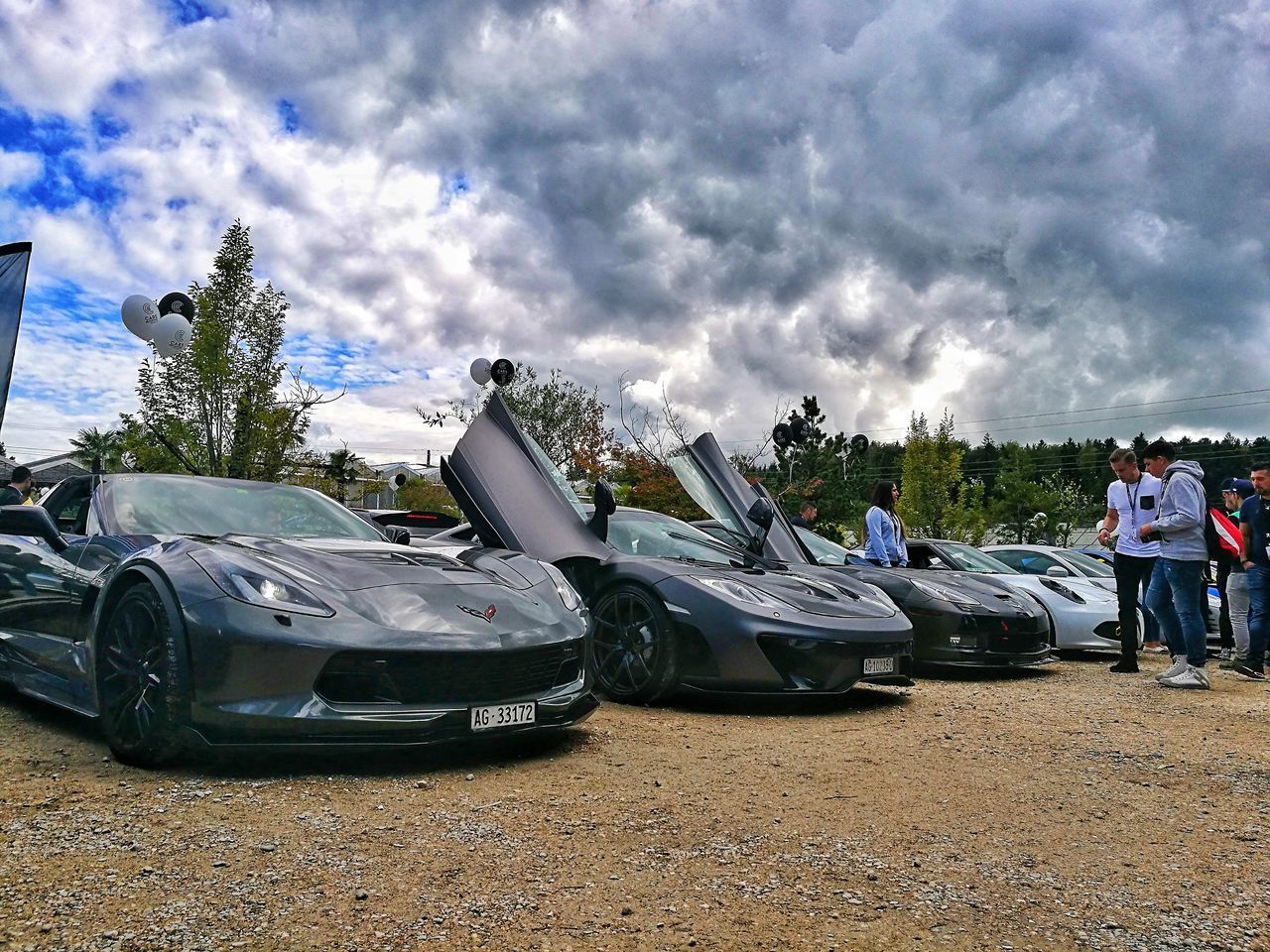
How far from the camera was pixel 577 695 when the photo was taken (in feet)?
14.0

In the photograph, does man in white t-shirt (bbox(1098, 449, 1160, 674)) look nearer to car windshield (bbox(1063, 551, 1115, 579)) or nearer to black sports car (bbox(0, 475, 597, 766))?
car windshield (bbox(1063, 551, 1115, 579))

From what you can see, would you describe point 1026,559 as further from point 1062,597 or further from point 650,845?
point 650,845

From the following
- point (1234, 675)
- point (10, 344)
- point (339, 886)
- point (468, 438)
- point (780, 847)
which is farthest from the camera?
point (1234, 675)

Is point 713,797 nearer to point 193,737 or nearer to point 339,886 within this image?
point 339,886

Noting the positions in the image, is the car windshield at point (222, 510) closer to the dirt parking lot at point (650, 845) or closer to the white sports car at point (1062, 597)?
→ the dirt parking lot at point (650, 845)

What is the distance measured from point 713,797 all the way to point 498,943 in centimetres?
142

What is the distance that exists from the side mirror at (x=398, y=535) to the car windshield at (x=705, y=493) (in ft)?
6.21

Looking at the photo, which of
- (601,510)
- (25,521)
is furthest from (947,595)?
(25,521)

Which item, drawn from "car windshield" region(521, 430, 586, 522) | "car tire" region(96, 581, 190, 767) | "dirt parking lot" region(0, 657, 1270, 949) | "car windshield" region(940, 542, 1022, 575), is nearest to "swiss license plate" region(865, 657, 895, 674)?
"dirt parking lot" region(0, 657, 1270, 949)

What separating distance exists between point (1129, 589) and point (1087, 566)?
13.6ft

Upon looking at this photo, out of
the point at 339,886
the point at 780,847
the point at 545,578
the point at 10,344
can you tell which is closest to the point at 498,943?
the point at 339,886

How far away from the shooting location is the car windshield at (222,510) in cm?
464

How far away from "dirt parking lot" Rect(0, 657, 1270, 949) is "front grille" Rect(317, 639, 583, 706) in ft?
0.96

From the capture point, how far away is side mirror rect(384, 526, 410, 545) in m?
5.62
